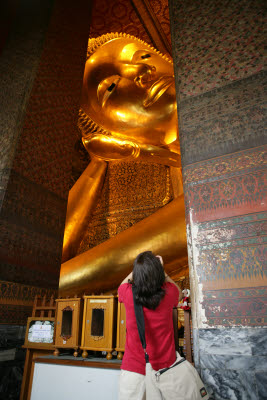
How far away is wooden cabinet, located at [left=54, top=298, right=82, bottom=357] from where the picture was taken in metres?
1.99

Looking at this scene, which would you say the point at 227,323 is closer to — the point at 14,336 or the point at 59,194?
the point at 14,336

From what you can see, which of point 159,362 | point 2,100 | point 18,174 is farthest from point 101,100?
point 159,362

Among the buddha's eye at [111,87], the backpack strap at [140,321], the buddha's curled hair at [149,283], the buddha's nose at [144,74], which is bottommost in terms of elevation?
the backpack strap at [140,321]

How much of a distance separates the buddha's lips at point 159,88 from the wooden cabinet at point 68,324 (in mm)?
2776

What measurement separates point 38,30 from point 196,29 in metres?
2.06

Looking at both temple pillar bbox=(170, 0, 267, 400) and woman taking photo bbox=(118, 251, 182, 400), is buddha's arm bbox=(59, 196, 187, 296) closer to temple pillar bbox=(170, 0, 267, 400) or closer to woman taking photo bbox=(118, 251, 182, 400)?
temple pillar bbox=(170, 0, 267, 400)

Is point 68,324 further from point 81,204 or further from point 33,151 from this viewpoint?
point 81,204

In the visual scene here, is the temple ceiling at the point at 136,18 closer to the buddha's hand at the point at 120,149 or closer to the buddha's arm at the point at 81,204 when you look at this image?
the buddha's arm at the point at 81,204

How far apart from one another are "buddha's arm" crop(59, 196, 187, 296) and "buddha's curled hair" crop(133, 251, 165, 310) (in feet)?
6.64

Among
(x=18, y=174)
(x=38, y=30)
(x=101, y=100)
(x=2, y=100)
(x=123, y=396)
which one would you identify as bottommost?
(x=123, y=396)

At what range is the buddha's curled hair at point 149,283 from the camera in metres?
1.10

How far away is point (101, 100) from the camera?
4.15m

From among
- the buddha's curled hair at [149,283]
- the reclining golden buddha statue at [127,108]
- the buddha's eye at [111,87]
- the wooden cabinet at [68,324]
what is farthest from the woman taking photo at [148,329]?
the buddha's eye at [111,87]

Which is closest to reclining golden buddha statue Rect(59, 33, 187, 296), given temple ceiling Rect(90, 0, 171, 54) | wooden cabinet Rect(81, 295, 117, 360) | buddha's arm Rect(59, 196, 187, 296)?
buddha's arm Rect(59, 196, 187, 296)
